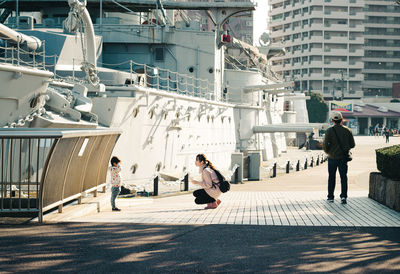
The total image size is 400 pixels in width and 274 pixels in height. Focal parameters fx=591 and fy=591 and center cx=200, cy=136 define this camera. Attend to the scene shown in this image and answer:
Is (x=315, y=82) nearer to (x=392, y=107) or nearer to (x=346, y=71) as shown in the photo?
(x=346, y=71)

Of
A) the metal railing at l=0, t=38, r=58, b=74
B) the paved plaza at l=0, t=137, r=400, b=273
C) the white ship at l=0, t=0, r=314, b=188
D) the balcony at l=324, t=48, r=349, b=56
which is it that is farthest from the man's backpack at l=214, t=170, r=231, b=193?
the balcony at l=324, t=48, r=349, b=56

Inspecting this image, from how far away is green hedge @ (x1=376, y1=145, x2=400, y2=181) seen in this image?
34.0ft

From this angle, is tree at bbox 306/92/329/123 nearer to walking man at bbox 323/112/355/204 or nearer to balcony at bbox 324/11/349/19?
balcony at bbox 324/11/349/19

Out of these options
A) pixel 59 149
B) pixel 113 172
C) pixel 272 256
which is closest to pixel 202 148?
pixel 113 172

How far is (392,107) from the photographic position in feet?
331

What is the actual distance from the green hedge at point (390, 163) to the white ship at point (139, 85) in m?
9.25

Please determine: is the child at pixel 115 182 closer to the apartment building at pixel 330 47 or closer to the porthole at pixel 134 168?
the porthole at pixel 134 168

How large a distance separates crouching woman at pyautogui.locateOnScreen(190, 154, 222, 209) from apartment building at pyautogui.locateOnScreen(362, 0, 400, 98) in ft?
379

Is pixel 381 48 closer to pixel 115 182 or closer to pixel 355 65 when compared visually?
pixel 355 65

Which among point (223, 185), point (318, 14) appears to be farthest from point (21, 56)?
point (318, 14)

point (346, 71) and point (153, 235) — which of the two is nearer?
point (153, 235)

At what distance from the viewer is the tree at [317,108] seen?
9788 cm

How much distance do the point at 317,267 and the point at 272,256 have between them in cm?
61

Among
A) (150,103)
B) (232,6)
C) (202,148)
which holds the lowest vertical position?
(202,148)
